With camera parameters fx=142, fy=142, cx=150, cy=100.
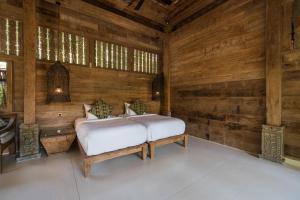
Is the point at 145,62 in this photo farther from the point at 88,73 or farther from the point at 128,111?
the point at 88,73

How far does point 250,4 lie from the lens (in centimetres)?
333

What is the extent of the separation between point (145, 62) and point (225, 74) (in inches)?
113

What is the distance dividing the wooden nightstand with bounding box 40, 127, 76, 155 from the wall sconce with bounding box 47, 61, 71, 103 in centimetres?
84

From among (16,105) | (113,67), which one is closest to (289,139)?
(113,67)

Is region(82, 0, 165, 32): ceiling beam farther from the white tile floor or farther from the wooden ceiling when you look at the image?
the white tile floor

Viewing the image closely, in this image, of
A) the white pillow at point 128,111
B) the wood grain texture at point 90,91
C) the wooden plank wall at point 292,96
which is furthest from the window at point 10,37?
the wooden plank wall at point 292,96

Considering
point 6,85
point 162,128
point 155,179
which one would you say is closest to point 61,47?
point 6,85

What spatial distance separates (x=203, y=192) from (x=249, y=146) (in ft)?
6.95

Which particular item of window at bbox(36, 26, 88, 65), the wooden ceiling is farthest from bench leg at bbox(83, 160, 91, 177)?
the wooden ceiling

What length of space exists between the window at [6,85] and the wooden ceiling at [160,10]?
2624 mm

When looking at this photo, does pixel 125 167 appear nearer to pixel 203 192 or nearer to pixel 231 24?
pixel 203 192

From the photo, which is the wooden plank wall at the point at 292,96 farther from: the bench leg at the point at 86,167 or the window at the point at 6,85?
the window at the point at 6,85

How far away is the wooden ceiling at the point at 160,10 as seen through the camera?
170 inches

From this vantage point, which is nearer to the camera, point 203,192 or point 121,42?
point 203,192
